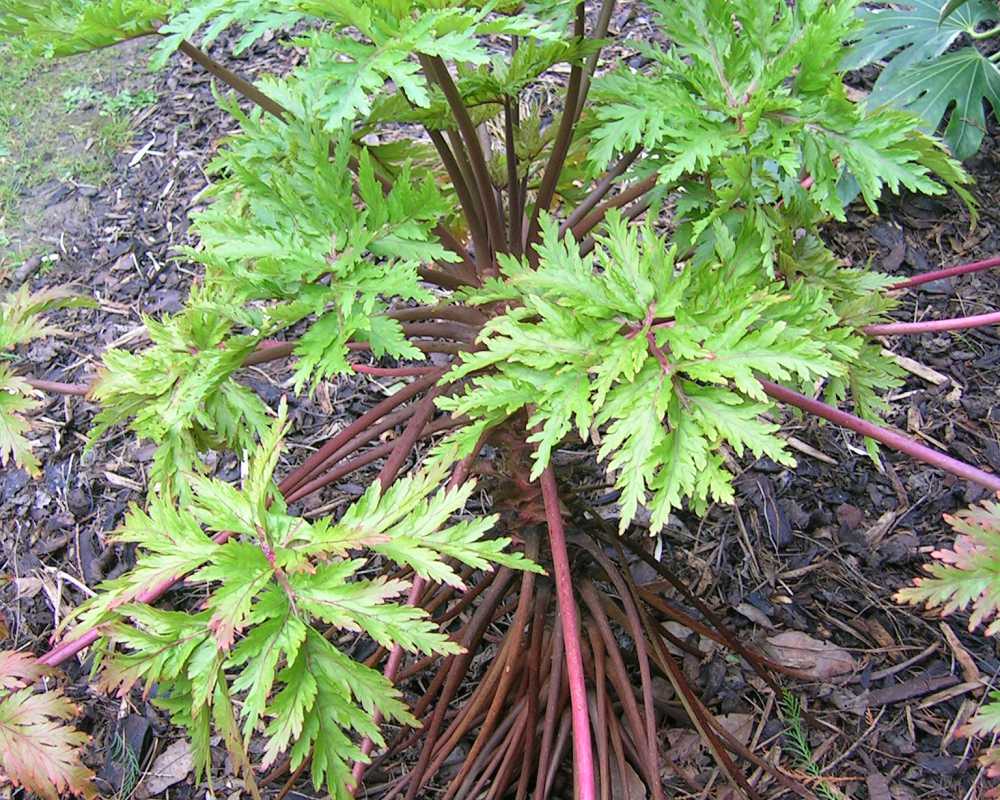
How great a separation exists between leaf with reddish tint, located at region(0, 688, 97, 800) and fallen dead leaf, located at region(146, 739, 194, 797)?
716 millimetres

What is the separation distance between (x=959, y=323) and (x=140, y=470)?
2298 mm

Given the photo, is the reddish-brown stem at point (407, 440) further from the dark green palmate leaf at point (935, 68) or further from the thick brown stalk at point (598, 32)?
the dark green palmate leaf at point (935, 68)

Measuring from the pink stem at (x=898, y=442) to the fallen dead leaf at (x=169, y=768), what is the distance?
1.62 meters

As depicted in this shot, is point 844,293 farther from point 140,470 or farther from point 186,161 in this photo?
point 186,161

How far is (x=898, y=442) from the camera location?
4.64 feet

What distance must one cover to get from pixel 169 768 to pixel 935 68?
322 centimetres

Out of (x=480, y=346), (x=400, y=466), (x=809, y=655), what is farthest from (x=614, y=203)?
(x=809, y=655)

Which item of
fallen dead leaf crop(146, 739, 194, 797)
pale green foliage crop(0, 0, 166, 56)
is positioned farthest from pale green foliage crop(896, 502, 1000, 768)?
fallen dead leaf crop(146, 739, 194, 797)

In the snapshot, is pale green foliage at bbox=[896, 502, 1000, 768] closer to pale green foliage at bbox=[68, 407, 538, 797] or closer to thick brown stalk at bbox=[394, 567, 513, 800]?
pale green foliage at bbox=[68, 407, 538, 797]

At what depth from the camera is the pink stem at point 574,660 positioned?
51.6 inches

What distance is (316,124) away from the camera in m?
1.67

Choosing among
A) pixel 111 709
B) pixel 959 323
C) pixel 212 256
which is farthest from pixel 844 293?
pixel 111 709

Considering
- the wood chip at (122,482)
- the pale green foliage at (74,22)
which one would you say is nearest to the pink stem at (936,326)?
the pale green foliage at (74,22)

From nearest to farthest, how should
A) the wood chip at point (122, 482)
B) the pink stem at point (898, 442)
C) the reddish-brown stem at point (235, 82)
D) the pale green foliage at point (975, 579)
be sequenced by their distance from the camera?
1. the pale green foliage at point (975, 579)
2. the pink stem at point (898, 442)
3. the reddish-brown stem at point (235, 82)
4. the wood chip at point (122, 482)
